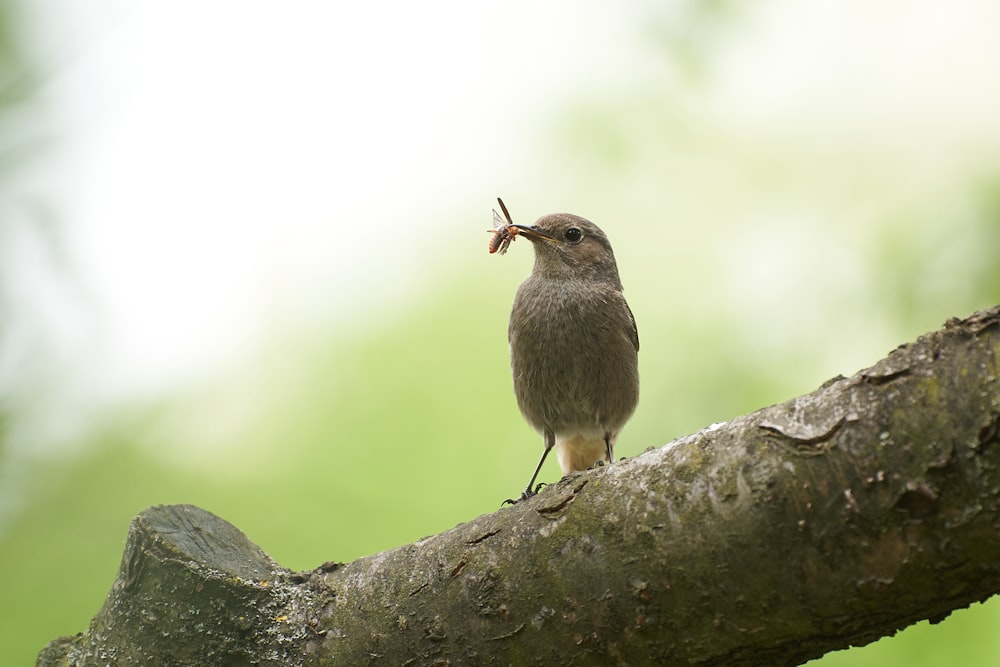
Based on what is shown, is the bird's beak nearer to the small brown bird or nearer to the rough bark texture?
the small brown bird

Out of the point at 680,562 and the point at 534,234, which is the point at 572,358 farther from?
the point at 680,562

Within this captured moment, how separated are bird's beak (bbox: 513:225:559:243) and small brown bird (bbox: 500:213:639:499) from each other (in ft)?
0.04


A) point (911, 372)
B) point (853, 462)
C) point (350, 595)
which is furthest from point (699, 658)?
point (350, 595)

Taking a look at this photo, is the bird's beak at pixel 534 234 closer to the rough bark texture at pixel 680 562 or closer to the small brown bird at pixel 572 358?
the small brown bird at pixel 572 358

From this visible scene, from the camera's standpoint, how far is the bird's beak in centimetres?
558

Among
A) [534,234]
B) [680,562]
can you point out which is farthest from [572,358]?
[680,562]

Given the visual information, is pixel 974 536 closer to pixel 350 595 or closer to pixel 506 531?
pixel 506 531

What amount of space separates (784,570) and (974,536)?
432 mm

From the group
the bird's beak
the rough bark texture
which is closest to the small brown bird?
the bird's beak

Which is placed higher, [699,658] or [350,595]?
[350,595]

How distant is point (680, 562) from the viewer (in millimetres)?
2389

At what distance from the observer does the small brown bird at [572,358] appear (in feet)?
17.4

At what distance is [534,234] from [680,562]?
357 cm

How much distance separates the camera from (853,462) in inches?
84.0
